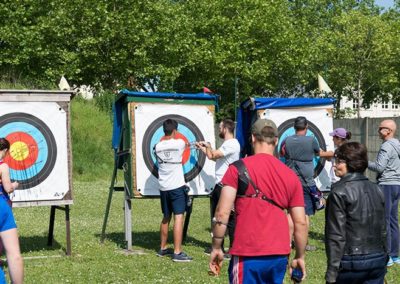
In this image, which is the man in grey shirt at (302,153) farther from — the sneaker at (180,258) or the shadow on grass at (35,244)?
the shadow on grass at (35,244)

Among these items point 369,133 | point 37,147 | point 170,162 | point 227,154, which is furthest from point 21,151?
point 369,133

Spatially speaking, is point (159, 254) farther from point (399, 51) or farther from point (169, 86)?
point (399, 51)

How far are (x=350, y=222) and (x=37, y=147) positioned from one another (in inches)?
239

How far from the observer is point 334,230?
17.5 feet

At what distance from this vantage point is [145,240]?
1192 centimetres

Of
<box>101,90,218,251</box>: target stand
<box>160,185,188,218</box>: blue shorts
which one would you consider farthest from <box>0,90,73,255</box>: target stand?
<box>160,185,188,218</box>: blue shorts

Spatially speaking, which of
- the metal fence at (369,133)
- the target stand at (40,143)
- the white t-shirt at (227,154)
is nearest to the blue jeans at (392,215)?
the white t-shirt at (227,154)

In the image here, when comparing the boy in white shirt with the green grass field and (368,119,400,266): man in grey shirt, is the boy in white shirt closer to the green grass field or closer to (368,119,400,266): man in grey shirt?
the green grass field

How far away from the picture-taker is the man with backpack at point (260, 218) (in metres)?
5.29

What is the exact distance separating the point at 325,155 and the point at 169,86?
2855 cm

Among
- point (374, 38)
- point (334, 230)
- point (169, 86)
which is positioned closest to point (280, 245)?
point (334, 230)

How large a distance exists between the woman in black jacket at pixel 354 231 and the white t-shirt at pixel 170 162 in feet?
16.0

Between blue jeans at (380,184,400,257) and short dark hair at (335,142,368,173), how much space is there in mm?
4441

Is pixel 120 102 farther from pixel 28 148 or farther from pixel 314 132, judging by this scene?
pixel 314 132
